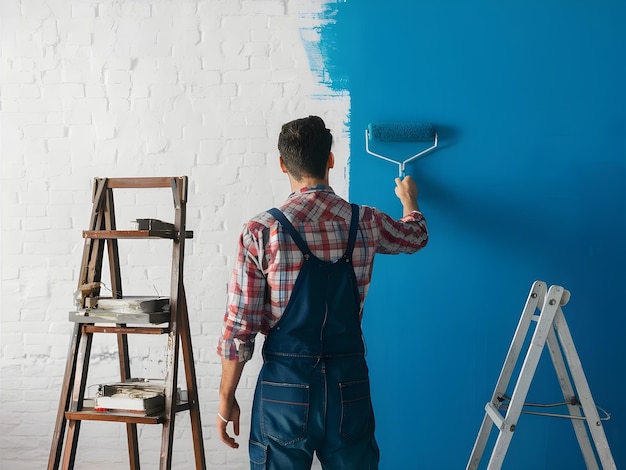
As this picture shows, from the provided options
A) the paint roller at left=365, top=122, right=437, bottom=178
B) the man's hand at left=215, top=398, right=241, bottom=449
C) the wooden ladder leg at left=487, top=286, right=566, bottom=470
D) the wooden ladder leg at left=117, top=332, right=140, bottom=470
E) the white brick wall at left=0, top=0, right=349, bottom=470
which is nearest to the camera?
the man's hand at left=215, top=398, right=241, bottom=449

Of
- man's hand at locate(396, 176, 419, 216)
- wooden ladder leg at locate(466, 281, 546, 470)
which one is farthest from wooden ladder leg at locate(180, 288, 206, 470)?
wooden ladder leg at locate(466, 281, 546, 470)

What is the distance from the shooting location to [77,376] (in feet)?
8.07

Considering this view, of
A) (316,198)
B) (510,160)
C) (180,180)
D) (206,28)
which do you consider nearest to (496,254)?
(510,160)

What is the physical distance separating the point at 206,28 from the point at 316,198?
1323mm

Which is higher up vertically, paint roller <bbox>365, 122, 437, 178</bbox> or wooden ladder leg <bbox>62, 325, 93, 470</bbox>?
paint roller <bbox>365, 122, 437, 178</bbox>

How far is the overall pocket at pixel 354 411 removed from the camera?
192cm

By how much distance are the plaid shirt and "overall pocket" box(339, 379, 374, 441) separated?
301 mm

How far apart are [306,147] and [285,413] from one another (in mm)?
776

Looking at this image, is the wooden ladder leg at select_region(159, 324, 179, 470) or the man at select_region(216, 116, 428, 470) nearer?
the man at select_region(216, 116, 428, 470)

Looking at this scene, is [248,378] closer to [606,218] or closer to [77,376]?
[77,376]

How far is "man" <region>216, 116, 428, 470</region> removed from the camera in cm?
191

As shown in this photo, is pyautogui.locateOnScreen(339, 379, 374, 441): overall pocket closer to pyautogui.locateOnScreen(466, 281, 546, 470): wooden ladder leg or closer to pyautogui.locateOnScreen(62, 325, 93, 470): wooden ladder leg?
pyautogui.locateOnScreen(466, 281, 546, 470): wooden ladder leg

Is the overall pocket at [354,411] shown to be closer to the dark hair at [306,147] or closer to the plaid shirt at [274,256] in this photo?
the plaid shirt at [274,256]

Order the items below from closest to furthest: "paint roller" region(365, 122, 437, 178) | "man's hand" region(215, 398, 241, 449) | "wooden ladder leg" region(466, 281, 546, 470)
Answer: "man's hand" region(215, 398, 241, 449) < "wooden ladder leg" region(466, 281, 546, 470) < "paint roller" region(365, 122, 437, 178)
